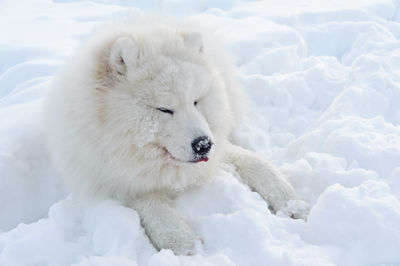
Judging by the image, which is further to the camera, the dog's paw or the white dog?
the dog's paw

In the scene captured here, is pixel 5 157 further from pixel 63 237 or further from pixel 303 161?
pixel 303 161

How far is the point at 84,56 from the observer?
3172 mm

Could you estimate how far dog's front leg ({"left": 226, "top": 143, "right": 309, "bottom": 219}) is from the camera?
304 centimetres

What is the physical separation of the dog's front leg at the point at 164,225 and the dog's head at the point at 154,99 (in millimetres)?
335

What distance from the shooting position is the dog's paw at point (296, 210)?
298 centimetres

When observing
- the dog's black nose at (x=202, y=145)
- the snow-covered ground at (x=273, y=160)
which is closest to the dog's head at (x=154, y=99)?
the dog's black nose at (x=202, y=145)

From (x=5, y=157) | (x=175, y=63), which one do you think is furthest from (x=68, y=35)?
(x=175, y=63)

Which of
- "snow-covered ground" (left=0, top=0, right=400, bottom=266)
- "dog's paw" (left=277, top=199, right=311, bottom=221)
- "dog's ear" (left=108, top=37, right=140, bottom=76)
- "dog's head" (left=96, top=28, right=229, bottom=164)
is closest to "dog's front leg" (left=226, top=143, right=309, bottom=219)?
"dog's paw" (left=277, top=199, right=311, bottom=221)

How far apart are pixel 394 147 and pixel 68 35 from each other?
5.74 m

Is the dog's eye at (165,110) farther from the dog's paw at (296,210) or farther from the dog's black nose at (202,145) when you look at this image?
the dog's paw at (296,210)

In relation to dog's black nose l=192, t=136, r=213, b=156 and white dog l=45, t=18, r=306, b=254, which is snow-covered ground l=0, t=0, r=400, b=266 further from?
dog's black nose l=192, t=136, r=213, b=156

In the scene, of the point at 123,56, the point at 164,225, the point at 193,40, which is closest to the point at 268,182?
the point at 164,225

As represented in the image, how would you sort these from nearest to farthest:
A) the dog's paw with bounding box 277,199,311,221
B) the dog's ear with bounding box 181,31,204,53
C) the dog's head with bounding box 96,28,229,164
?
1. the dog's head with bounding box 96,28,229,164
2. the dog's paw with bounding box 277,199,311,221
3. the dog's ear with bounding box 181,31,204,53

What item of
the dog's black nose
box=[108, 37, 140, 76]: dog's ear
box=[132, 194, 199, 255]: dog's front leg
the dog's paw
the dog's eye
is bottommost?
the dog's paw
